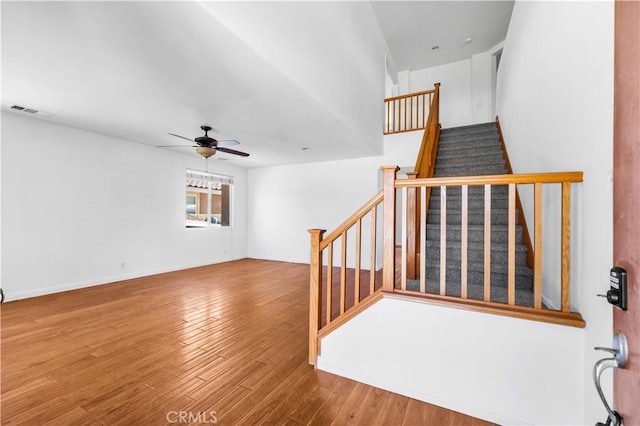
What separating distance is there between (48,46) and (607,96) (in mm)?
3699

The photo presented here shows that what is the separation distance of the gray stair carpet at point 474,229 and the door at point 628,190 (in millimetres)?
1068

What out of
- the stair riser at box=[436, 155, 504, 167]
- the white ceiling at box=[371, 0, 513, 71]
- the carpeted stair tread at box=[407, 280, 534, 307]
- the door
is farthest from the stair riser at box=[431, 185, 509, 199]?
the white ceiling at box=[371, 0, 513, 71]

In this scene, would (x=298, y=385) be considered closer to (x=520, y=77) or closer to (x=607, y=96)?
(x=607, y=96)

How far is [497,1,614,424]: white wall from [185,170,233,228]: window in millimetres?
6350

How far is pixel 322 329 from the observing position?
2268 millimetres

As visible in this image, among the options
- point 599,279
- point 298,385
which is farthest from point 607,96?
point 298,385

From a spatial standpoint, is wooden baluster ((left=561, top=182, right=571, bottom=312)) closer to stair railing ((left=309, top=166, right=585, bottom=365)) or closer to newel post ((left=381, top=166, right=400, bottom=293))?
stair railing ((left=309, top=166, right=585, bottom=365))

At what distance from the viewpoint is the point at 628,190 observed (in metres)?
0.81

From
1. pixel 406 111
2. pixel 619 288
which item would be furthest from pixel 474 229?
pixel 406 111

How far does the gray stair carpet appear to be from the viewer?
7.47 ft

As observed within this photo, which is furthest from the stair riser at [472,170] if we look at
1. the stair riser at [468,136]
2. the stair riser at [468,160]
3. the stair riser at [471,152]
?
the stair riser at [468,136]

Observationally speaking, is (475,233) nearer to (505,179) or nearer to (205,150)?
(505,179)

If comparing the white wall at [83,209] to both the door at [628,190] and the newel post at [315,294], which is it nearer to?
the newel post at [315,294]

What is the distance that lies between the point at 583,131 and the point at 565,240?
64 centimetres
